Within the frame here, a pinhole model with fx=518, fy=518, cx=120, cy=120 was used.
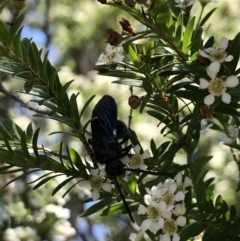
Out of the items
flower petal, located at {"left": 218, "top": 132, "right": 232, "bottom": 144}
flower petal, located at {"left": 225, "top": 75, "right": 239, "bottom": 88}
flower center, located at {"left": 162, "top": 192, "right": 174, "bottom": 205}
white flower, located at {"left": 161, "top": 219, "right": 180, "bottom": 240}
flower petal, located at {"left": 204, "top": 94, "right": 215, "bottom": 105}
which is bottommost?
white flower, located at {"left": 161, "top": 219, "right": 180, "bottom": 240}

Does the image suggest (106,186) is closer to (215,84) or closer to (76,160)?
(76,160)

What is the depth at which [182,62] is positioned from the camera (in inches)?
20.1

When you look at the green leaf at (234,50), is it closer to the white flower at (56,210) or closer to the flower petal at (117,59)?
the flower petal at (117,59)

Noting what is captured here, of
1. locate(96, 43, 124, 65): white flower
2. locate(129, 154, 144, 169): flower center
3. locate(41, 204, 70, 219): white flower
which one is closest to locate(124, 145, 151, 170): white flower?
locate(129, 154, 144, 169): flower center

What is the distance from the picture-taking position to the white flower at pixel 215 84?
472mm

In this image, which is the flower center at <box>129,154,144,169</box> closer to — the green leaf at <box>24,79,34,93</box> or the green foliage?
the green foliage

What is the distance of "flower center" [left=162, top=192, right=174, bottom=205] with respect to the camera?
0.52 meters

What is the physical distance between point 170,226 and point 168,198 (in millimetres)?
28

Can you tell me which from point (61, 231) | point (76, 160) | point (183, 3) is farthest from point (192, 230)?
point (61, 231)

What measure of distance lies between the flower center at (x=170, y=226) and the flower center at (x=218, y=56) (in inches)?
6.5

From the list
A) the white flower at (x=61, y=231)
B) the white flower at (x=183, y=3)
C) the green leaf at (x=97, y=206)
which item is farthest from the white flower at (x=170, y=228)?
→ the white flower at (x=61, y=231)

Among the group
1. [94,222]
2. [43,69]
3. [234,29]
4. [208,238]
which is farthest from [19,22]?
[234,29]

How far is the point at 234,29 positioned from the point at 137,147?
1.08 meters

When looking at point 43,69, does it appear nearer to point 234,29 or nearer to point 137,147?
point 137,147
